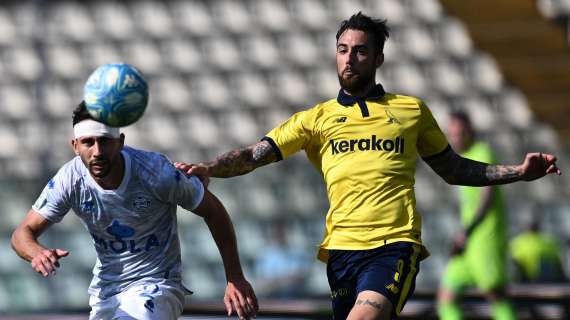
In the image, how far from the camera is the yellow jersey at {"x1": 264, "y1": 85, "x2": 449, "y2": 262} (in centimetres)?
574

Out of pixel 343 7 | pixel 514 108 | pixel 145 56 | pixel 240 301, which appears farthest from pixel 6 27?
pixel 240 301

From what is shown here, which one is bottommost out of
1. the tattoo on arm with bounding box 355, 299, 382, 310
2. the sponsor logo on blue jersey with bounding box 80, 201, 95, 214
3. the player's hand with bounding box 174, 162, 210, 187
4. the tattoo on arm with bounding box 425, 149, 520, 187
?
the tattoo on arm with bounding box 355, 299, 382, 310

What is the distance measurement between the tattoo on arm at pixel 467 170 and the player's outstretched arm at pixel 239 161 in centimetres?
83

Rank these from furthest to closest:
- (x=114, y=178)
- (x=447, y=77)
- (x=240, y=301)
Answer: (x=447, y=77)
(x=114, y=178)
(x=240, y=301)

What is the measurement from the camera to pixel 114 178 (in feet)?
18.2

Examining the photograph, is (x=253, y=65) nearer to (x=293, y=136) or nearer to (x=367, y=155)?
(x=293, y=136)

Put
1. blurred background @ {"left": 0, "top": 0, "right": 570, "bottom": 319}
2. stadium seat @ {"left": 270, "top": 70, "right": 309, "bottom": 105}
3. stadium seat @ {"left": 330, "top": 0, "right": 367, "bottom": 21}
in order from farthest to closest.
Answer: stadium seat @ {"left": 330, "top": 0, "right": 367, "bottom": 21} < stadium seat @ {"left": 270, "top": 70, "right": 309, "bottom": 105} < blurred background @ {"left": 0, "top": 0, "right": 570, "bottom": 319}

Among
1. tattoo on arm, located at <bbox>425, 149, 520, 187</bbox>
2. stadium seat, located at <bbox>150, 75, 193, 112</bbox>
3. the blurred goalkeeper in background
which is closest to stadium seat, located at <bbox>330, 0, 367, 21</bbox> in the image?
stadium seat, located at <bbox>150, 75, 193, 112</bbox>

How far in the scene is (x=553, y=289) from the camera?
1273 cm

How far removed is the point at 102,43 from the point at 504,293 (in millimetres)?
8830

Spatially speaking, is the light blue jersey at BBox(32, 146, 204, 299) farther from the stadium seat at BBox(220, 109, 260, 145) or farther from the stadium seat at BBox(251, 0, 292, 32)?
the stadium seat at BBox(251, 0, 292, 32)

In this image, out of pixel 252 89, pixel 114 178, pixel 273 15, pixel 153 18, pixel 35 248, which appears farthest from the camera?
pixel 153 18

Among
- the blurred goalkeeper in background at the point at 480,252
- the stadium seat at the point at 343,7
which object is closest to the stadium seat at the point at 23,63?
the stadium seat at the point at 343,7

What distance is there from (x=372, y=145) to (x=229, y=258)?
88 cm
